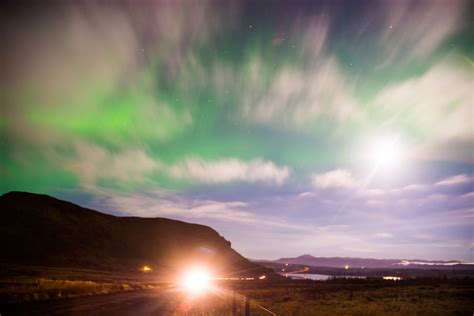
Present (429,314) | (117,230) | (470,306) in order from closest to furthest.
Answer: (429,314), (470,306), (117,230)

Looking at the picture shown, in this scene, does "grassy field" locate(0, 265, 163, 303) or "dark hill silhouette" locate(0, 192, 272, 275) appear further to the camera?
"dark hill silhouette" locate(0, 192, 272, 275)

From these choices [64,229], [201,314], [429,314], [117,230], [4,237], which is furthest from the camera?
[117,230]

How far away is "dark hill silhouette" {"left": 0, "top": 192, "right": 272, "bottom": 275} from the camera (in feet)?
371

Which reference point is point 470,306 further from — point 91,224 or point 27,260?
point 91,224

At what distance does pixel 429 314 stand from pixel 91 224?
16948 cm

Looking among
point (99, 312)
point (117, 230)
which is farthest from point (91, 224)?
point (99, 312)

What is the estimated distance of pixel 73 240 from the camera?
5354 inches

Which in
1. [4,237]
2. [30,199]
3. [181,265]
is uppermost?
[30,199]

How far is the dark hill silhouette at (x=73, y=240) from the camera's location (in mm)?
113062

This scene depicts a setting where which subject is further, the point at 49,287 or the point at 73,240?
the point at 73,240

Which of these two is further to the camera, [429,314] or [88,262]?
[88,262]

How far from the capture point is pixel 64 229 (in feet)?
467

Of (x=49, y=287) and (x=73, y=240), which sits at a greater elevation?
(x=73, y=240)

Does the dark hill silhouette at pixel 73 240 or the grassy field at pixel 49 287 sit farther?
the dark hill silhouette at pixel 73 240
